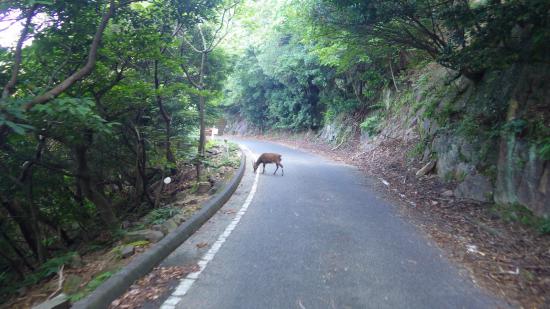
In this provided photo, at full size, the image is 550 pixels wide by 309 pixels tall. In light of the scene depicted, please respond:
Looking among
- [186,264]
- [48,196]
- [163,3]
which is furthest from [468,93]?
[48,196]

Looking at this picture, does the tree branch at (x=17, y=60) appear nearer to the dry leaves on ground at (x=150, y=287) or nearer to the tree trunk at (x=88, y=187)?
the tree trunk at (x=88, y=187)

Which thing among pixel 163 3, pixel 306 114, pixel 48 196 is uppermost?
pixel 163 3

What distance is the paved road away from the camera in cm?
418

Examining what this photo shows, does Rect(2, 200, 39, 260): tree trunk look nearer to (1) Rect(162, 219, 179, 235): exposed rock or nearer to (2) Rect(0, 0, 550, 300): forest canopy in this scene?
(2) Rect(0, 0, 550, 300): forest canopy

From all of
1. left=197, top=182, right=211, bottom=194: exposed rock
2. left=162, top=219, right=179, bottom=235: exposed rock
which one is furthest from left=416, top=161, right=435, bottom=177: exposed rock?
left=162, top=219, right=179, bottom=235: exposed rock

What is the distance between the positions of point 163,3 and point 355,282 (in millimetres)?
8143

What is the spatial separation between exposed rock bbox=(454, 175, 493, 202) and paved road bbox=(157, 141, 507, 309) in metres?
1.93

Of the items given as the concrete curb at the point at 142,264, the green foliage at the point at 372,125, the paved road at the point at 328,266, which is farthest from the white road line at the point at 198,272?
the green foliage at the point at 372,125

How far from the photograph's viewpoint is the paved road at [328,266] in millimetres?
4184

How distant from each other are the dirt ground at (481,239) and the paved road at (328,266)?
14.0 inches

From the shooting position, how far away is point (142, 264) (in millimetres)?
4887

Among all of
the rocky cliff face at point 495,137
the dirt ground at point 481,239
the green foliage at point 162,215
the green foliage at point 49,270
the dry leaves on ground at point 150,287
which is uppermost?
the rocky cliff face at point 495,137

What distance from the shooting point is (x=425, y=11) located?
10.1 m

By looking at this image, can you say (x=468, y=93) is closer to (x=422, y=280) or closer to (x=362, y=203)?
(x=362, y=203)
